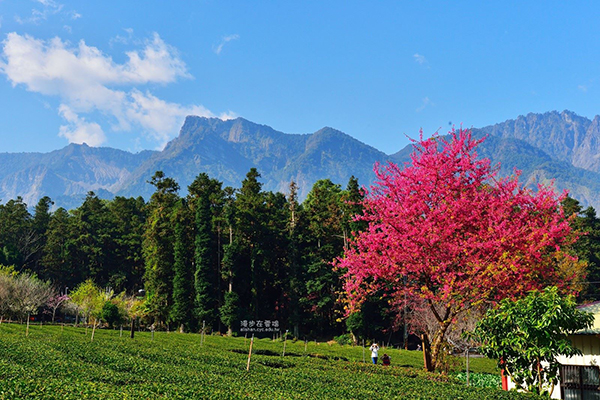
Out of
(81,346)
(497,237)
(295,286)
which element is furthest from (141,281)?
(497,237)

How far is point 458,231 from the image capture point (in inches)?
695

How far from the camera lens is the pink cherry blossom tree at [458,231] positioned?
16.4m

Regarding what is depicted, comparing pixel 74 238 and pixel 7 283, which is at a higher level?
pixel 74 238

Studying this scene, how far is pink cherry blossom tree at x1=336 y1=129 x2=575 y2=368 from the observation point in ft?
53.8

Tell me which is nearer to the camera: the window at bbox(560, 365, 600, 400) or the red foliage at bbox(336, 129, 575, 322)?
the window at bbox(560, 365, 600, 400)

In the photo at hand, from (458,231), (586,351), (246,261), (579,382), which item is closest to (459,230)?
(458,231)

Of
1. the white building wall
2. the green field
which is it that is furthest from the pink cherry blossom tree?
the green field

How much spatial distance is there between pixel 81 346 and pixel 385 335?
3780 cm

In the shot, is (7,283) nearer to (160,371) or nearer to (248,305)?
(248,305)

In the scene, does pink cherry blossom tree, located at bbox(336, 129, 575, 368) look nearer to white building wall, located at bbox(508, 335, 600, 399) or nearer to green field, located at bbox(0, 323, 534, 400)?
white building wall, located at bbox(508, 335, 600, 399)

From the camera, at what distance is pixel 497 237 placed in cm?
1639
